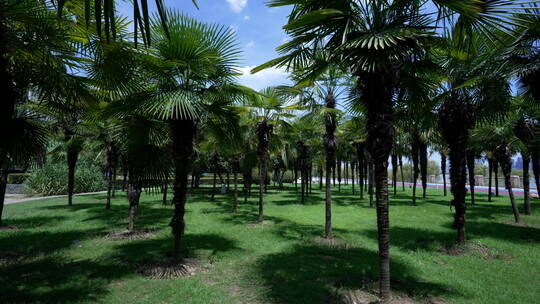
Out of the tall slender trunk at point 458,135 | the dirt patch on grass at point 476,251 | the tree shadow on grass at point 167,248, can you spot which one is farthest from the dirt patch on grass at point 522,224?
the tree shadow on grass at point 167,248

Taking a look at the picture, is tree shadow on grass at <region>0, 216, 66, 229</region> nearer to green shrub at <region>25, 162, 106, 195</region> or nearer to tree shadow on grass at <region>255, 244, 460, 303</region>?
tree shadow on grass at <region>255, 244, 460, 303</region>

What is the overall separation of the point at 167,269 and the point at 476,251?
30.0 feet

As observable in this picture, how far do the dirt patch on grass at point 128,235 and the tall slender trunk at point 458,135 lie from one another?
1087 centimetres

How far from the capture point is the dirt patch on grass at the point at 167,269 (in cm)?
620

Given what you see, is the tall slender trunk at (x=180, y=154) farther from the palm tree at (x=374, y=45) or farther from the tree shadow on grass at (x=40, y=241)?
the tree shadow on grass at (x=40, y=241)

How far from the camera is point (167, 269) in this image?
20.7 feet

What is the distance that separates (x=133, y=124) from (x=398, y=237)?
32.6 ft

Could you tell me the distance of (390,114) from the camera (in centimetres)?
477

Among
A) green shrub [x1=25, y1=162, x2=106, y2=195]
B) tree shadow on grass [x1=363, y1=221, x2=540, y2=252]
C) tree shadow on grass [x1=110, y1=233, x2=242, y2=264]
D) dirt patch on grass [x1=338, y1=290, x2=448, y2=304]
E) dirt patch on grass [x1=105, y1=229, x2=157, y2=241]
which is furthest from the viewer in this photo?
green shrub [x1=25, y1=162, x2=106, y2=195]

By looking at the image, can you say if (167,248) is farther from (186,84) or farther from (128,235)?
(186,84)

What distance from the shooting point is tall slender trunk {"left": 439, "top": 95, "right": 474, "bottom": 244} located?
8.18 m

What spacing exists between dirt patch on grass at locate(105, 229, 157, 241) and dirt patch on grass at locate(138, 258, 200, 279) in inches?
130

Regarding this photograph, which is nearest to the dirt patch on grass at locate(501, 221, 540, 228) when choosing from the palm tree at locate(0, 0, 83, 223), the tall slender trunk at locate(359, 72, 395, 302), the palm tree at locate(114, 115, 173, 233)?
the tall slender trunk at locate(359, 72, 395, 302)

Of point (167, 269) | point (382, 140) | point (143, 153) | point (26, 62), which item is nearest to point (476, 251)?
point (382, 140)
